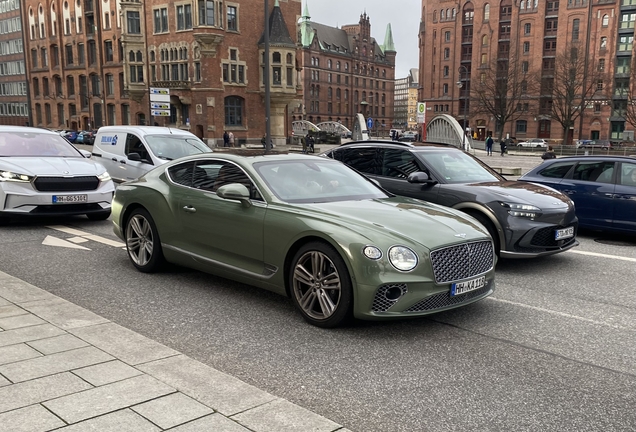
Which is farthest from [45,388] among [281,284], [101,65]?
[101,65]

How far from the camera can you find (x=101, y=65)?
67250 mm

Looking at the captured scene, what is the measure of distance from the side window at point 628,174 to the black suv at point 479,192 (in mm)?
2217

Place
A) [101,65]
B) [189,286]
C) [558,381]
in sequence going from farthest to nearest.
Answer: [101,65] < [189,286] < [558,381]

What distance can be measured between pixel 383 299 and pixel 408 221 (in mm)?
843

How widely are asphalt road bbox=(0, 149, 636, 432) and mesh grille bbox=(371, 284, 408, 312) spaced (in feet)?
0.97

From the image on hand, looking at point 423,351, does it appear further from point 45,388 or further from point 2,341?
point 2,341

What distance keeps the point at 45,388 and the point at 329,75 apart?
12443 centimetres

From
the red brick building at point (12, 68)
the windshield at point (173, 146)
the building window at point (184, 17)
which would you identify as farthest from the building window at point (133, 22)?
the windshield at point (173, 146)

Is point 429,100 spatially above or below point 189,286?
above

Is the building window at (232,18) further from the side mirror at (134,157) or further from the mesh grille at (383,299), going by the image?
the mesh grille at (383,299)

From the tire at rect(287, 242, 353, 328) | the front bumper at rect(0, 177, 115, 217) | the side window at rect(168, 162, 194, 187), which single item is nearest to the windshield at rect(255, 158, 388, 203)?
the tire at rect(287, 242, 353, 328)

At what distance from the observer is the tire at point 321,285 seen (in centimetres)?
471

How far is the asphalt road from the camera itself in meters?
3.49

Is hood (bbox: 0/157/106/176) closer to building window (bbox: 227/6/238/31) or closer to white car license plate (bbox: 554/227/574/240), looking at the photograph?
white car license plate (bbox: 554/227/574/240)
